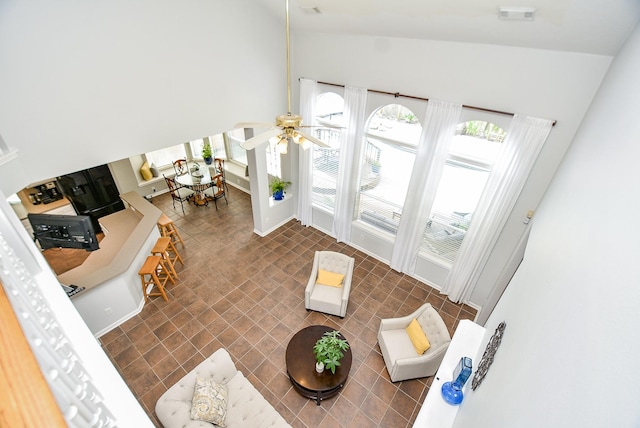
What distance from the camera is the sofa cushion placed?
3100 millimetres

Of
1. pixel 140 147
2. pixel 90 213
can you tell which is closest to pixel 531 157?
pixel 140 147

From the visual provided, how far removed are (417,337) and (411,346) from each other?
0.67 ft

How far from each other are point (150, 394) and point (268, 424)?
5.98ft

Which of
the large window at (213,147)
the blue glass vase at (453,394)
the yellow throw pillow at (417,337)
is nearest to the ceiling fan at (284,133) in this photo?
the blue glass vase at (453,394)

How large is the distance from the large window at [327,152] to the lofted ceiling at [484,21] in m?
1.38

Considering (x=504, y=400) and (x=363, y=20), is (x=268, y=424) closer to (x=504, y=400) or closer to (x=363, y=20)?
(x=504, y=400)

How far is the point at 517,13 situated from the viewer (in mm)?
2990

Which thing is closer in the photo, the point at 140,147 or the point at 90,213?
the point at 140,147

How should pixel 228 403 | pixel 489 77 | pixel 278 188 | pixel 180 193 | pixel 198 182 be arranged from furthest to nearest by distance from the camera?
1. pixel 180 193
2. pixel 198 182
3. pixel 278 188
4. pixel 489 77
5. pixel 228 403

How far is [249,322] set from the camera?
4.88 metres

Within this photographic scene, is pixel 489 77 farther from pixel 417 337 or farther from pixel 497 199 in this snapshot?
pixel 417 337

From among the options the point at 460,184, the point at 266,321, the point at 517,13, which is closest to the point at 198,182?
the point at 266,321

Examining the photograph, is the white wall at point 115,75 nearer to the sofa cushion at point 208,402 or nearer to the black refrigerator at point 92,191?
the sofa cushion at point 208,402

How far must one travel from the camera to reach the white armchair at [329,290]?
192 inches
